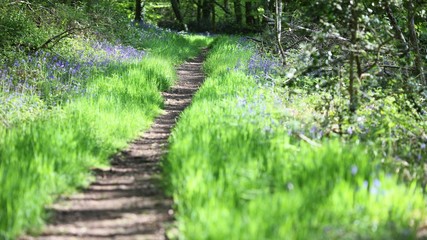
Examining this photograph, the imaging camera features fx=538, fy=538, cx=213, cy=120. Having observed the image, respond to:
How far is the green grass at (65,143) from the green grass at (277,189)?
0.95m

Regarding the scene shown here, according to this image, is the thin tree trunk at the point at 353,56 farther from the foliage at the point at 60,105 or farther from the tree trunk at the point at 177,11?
the tree trunk at the point at 177,11

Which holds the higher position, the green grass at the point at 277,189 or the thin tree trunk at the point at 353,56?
the thin tree trunk at the point at 353,56

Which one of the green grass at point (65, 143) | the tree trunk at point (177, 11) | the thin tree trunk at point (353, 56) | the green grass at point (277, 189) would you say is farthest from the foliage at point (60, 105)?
the tree trunk at point (177, 11)

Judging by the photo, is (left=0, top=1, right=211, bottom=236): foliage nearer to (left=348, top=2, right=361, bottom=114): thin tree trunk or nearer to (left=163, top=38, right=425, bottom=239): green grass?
(left=163, top=38, right=425, bottom=239): green grass

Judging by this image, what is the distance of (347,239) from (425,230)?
3.48 ft

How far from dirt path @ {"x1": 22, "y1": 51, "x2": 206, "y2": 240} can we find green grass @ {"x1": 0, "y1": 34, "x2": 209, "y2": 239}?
146 mm

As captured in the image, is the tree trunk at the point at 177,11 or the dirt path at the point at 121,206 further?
the tree trunk at the point at 177,11

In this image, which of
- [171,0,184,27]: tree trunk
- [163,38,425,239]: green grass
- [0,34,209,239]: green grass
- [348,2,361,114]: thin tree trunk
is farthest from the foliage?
[171,0,184,27]: tree trunk

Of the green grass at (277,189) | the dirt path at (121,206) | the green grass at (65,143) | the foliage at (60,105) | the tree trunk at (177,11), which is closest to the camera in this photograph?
the green grass at (277,189)

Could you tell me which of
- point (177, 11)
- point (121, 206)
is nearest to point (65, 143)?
point (121, 206)

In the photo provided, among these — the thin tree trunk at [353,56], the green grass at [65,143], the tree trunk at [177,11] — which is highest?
the tree trunk at [177,11]

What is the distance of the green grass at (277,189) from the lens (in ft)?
10.6

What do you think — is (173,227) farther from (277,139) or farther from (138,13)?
(138,13)

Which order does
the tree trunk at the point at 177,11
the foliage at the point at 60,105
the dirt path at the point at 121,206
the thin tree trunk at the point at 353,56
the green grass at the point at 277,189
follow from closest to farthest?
the green grass at the point at 277,189 < the dirt path at the point at 121,206 < the foliage at the point at 60,105 < the thin tree trunk at the point at 353,56 < the tree trunk at the point at 177,11
